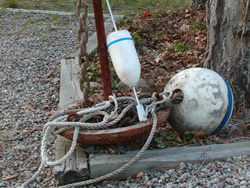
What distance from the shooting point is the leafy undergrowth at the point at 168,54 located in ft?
9.60

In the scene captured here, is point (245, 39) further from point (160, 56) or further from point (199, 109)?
point (160, 56)

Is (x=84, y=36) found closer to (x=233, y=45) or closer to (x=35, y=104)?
(x=233, y=45)

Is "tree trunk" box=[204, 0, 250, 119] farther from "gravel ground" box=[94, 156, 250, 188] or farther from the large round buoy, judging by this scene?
"gravel ground" box=[94, 156, 250, 188]

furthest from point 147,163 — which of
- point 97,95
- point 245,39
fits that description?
point 245,39

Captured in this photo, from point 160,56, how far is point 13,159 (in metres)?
2.20

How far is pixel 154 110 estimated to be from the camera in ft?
9.00

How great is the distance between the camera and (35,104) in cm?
398

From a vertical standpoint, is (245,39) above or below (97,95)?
above

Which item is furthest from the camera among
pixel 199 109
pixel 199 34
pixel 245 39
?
pixel 199 34

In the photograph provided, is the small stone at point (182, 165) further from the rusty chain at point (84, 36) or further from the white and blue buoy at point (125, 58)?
the rusty chain at point (84, 36)

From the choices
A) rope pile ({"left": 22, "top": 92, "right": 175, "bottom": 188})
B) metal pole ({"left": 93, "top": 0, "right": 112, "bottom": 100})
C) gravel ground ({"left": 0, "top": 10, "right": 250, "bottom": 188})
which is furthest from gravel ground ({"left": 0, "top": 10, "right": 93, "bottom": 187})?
metal pole ({"left": 93, "top": 0, "right": 112, "bottom": 100})

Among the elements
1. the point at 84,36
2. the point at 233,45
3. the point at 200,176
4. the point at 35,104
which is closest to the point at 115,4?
the point at 35,104

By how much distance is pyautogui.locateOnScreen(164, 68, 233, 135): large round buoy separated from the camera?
288cm

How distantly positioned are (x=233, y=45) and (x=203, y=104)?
719 millimetres
